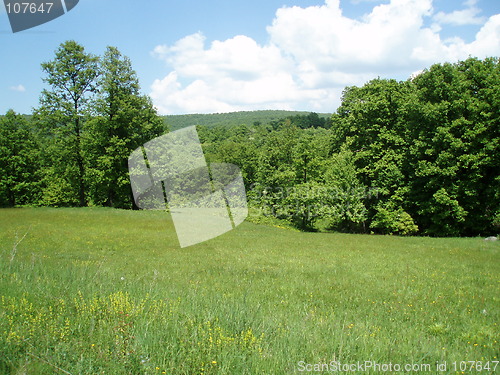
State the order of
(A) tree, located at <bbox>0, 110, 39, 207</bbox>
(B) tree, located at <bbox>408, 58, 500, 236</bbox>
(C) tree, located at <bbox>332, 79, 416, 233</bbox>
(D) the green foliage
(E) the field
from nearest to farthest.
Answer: (E) the field < (B) tree, located at <bbox>408, 58, 500, 236</bbox> < (D) the green foliage < (C) tree, located at <bbox>332, 79, 416, 233</bbox> < (A) tree, located at <bbox>0, 110, 39, 207</bbox>

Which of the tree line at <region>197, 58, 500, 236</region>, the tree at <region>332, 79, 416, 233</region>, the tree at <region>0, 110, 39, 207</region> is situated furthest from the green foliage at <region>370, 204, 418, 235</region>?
the tree at <region>0, 110, 39, 207</region>

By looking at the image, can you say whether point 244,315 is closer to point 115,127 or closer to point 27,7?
point 27,7

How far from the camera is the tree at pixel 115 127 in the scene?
40062 mm

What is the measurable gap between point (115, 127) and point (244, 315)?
4048 cm

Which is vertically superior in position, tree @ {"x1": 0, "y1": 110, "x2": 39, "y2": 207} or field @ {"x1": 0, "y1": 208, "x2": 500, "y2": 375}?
tree @ {"x1": 0, "y1": 110, "x2": 39, "y2": 207}

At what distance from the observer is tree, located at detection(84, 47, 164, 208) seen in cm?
4006

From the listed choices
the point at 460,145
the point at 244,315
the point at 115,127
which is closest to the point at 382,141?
the point at 460,145

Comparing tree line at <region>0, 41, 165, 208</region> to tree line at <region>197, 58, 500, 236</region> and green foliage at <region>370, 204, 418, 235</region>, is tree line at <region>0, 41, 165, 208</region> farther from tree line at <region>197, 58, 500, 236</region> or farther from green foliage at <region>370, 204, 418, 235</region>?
green foliage at <region>370, 204, 418, 235</region>

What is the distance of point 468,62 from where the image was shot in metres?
→ 30.0

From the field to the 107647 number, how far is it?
3.92m

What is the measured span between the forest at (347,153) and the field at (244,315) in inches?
620

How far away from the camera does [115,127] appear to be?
40375 mm

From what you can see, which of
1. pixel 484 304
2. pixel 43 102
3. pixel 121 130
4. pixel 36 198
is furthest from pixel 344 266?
pixel 36 198

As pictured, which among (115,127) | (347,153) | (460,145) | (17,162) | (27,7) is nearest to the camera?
(27,7)
